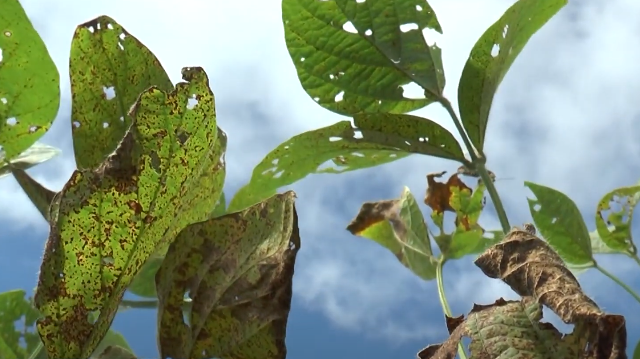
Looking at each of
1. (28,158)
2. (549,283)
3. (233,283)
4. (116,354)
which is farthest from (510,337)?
(28,158)

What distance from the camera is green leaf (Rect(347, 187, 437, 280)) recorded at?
1084 millimetres

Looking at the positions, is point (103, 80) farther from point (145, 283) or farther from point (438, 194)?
point (438, 194)

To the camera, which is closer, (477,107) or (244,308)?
(244,308)

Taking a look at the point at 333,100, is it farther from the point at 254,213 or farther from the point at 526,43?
the point at 254,213

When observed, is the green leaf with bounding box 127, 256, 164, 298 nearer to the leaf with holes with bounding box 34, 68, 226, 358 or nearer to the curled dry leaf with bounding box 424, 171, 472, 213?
the leaf with holes with bounding box 34, 68, 226, 358

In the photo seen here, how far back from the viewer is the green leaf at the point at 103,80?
0.58 meters

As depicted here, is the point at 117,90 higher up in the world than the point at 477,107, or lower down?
lower down

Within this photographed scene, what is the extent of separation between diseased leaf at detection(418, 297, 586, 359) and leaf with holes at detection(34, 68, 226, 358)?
0.23 meters

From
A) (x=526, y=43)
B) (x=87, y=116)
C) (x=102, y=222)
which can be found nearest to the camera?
(x=102, y=222)

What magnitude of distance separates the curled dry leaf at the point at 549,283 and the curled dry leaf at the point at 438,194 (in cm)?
53

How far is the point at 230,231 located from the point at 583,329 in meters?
0.27

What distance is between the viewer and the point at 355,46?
866mm

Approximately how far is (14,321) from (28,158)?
0.25 meters

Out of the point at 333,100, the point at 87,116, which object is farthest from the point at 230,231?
the point at 333,100
